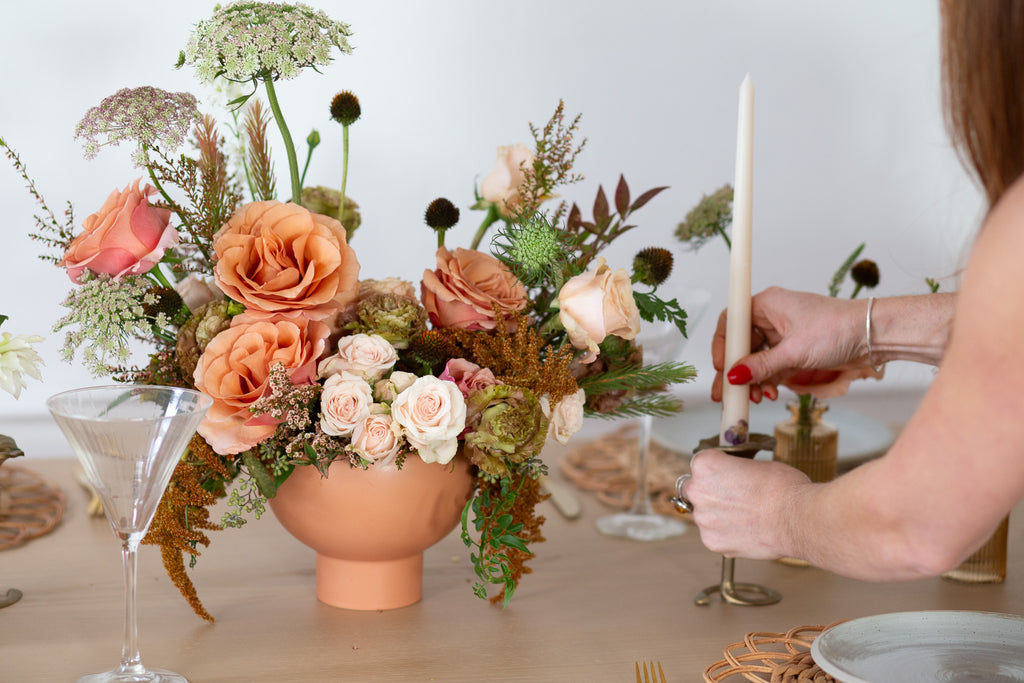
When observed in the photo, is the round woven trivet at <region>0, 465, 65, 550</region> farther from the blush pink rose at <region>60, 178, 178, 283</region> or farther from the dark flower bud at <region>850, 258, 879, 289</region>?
the dark flower bud at <region>850, 258, 879, 289</region>

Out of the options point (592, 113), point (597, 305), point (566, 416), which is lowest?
point (566, 416)

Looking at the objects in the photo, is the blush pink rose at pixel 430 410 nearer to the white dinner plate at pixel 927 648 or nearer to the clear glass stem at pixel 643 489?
the white dinner plate at pixel 927 648

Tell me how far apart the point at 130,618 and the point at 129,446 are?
150 mm

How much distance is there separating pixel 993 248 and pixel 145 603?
82cm

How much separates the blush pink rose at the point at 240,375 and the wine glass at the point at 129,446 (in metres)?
0.05

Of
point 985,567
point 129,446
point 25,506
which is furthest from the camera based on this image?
point 25,506

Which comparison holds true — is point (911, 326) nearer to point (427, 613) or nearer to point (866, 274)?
point (866, 274)

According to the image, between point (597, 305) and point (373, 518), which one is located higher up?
point (597, 305)

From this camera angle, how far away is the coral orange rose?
838mm

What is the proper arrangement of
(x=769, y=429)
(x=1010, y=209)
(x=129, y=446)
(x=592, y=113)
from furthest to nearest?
(x=592, y=113), (x=769, y=429), (x=129, y=446), (x=1010, y=209)

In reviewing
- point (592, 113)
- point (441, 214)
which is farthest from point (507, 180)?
point (592, 113)

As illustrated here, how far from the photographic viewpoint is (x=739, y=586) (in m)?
1.06

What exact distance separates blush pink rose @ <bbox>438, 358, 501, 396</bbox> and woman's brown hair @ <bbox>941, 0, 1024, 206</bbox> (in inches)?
16.4

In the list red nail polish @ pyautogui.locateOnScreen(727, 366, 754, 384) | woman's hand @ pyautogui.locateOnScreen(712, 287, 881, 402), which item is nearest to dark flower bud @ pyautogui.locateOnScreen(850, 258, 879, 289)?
woman's hand @ pyautogui.locateOnScreen(712, 287, 881, 402)
